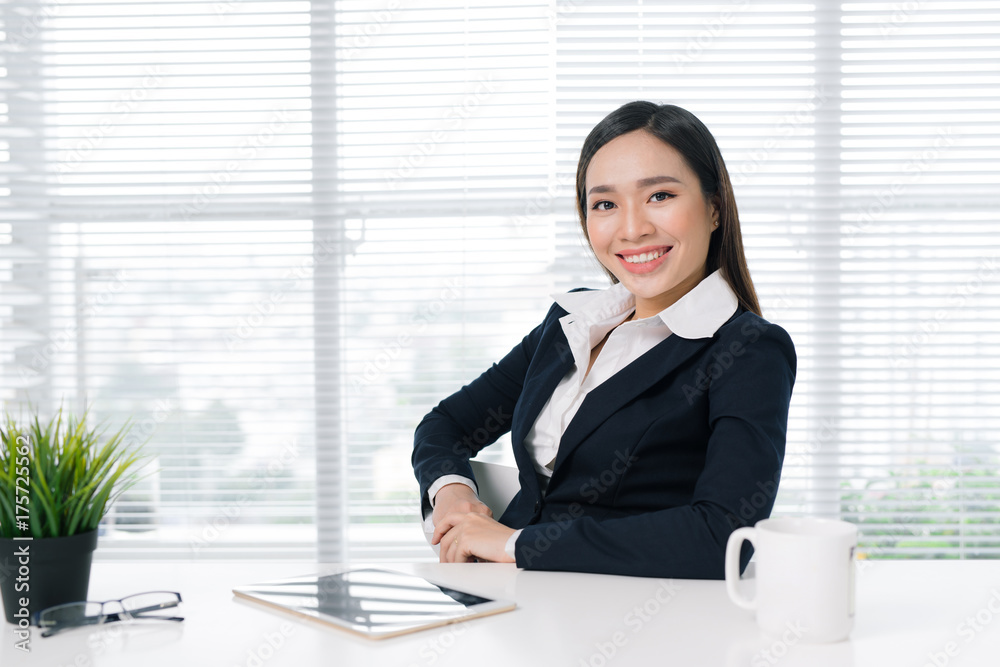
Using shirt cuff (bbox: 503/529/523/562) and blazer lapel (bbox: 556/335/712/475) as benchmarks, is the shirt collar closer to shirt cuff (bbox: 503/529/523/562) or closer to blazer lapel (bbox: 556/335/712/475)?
blazer lapel (bbox: 556/335/712/475)

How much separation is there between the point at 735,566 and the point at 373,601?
0.40 meters

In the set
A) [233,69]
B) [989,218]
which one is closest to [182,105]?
[233,69]

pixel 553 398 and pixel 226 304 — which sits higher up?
pixel 226 304

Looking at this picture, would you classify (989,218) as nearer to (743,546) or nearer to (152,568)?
(743,546)

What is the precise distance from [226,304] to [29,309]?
2.17 feet

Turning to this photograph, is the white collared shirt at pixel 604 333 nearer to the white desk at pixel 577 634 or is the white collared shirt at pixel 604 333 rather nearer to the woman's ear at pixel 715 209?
the woman's ear at pixel 715 209

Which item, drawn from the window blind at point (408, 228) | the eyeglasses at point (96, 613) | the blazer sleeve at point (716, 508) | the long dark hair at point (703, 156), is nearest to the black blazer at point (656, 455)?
the blazer sleeve at point (716, 508)

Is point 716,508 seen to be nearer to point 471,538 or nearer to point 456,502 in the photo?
point 471,538

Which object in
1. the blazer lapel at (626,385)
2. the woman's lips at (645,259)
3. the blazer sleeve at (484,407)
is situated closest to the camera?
the blazer lapel at (626,385)

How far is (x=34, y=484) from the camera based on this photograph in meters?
0.80

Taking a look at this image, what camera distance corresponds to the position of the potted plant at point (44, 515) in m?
0.81

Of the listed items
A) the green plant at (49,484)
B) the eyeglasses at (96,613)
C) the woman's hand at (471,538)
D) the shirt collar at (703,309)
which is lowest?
the woman's hand at (471,538)

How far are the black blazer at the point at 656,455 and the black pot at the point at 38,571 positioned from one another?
0.54 metres

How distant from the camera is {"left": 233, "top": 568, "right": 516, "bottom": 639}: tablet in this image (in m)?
0.79
